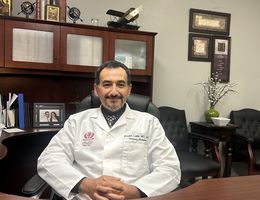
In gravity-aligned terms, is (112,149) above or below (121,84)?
below

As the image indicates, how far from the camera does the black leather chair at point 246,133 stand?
10.2 feet

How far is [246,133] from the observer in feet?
11.2

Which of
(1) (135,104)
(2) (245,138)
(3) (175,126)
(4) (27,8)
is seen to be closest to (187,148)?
(3) (175,126)

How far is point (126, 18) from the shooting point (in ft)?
9.02

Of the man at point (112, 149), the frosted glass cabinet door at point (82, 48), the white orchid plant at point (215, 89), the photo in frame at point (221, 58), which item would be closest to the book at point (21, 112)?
the frosted glass cabinet door at point (82, 48)

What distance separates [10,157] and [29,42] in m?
1.08

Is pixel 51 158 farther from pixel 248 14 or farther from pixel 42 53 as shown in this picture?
pixel 248 14

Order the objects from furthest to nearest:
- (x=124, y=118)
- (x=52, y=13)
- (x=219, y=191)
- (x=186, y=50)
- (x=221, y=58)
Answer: (x=221, y=58), (x=186, y=50), (x=52, y=13), (x=124, y=118), (x=219, y=191)

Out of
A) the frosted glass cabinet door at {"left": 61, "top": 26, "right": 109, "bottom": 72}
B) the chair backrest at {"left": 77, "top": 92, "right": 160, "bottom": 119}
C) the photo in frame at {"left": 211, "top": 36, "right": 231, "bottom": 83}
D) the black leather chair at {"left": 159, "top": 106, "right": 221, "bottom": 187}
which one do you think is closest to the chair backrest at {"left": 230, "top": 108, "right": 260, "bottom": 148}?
the photo in frame at {"left": 211, "top": 36, "right": 231, "bottom": 83}

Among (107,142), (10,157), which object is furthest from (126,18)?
(10,157)

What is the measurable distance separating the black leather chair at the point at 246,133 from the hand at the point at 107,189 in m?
2.01

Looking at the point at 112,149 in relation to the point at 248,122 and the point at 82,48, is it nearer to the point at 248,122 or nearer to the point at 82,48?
the point at 82,48

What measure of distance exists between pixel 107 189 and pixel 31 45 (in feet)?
5.53

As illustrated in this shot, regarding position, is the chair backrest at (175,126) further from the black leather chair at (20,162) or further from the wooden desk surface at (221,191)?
the wooden desk surface at (221,191)
